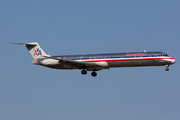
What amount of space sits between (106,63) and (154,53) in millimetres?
8436

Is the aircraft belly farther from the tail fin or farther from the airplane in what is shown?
the tail fin

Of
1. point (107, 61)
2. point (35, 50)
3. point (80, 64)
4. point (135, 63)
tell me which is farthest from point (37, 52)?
Result: point (135, 63)

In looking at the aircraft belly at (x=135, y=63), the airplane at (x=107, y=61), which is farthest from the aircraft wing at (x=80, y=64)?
the aircraft belly at (x=135, y=63)

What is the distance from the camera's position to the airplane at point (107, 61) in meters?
52.1

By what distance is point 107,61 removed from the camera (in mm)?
53406

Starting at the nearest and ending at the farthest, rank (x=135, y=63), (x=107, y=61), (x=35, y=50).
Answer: (x=135, y=63)
(x=107, y=61)
(x=35, y=50)

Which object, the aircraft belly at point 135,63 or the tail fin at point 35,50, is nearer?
the aircraft belly at point 135,63

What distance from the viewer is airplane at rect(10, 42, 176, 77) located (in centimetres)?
5209

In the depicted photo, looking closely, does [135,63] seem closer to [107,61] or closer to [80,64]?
[107,61]

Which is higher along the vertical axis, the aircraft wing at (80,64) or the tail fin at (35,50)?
the tail fin at (35,50)

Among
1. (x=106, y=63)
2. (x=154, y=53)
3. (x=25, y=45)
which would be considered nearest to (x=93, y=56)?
(x=106, y=63)

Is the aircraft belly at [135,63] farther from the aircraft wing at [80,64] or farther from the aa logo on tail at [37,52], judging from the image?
the aa logo on tail at [37,52]

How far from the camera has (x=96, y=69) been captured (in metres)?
57.2

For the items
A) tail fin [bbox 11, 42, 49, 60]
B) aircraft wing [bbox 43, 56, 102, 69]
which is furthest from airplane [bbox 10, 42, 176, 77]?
tail fin [bbox 11, 42, 49, 60]
